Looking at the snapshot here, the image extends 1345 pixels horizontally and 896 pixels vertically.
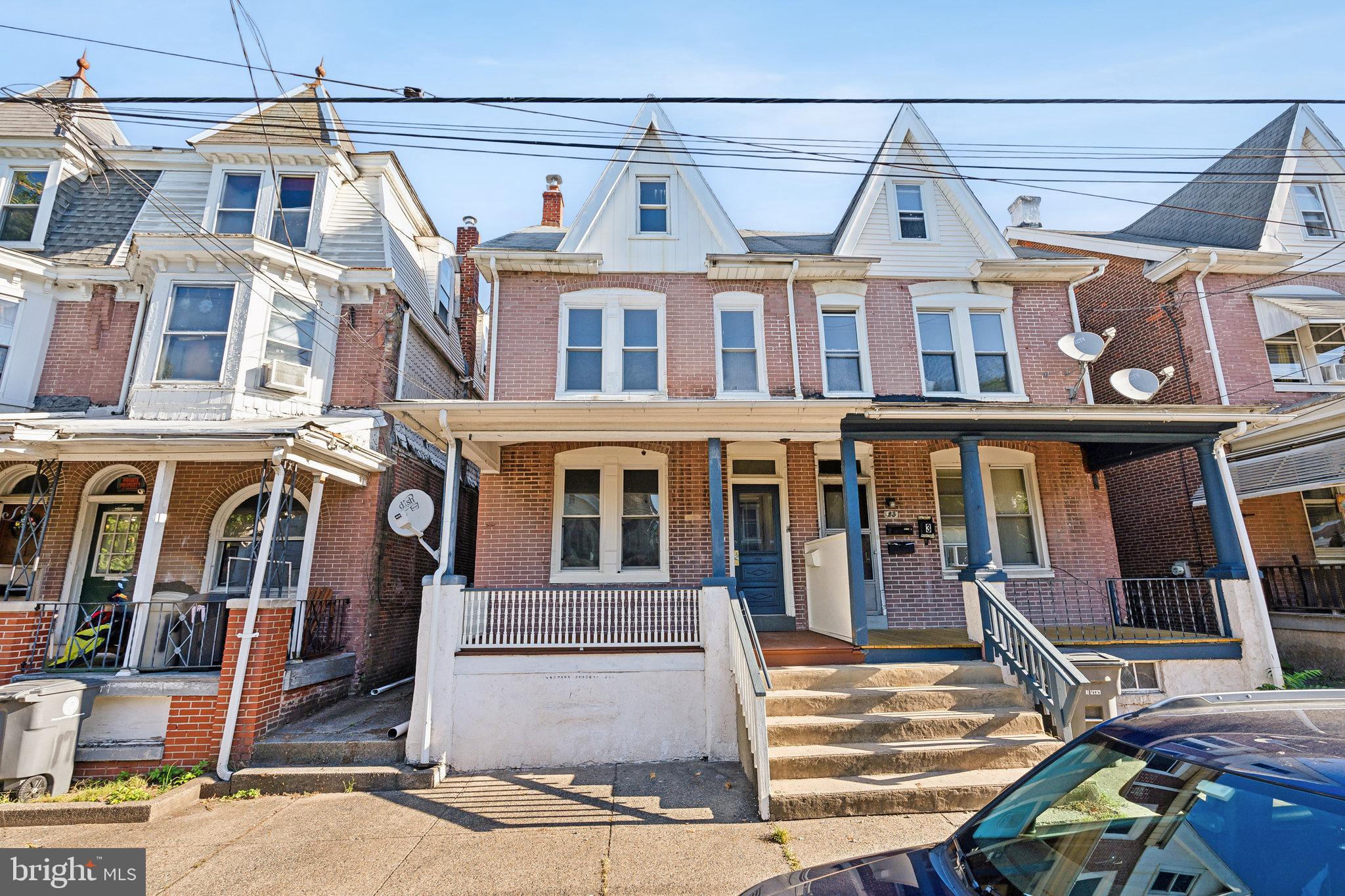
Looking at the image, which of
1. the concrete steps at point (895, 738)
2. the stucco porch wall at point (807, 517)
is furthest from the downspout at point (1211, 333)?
the concrete steps at point (895, 738)

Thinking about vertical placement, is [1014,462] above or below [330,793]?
above

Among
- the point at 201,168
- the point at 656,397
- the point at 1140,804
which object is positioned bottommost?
the point at 1140,804

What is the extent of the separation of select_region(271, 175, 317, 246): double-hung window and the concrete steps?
11.5 metres

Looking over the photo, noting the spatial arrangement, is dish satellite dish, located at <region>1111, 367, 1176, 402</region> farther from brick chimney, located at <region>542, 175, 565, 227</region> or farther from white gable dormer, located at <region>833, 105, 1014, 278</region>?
brick chimney, located at <region>542, 175, 565, 227</region>

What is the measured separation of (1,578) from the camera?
1026 cm

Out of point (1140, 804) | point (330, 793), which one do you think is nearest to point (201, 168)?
point (330, 793)

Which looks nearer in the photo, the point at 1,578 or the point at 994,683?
the point at 994,683

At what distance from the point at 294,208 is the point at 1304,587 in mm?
19215

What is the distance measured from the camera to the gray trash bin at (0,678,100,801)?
20.0 feet

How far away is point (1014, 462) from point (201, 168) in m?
16.3

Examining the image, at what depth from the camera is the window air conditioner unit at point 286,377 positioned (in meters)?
10.2

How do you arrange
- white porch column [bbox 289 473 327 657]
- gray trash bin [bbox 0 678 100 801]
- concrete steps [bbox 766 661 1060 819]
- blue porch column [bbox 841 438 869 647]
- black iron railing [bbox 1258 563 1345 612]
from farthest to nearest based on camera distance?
black iron railing [bbox 1258 563 1345 612] → white porch column [bbox 289 473 327 657] → blue porch column [bbox 841 438 869 647] → gray trash bin [bbox 0 678 100 801] → concrete steps [bbox 766 661 1060 819]

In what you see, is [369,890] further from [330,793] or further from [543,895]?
[330,793]

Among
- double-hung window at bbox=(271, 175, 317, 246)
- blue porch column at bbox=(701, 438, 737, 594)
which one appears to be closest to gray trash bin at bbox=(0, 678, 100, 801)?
blue porch column at bbox=(701, 438, 737, 594)
